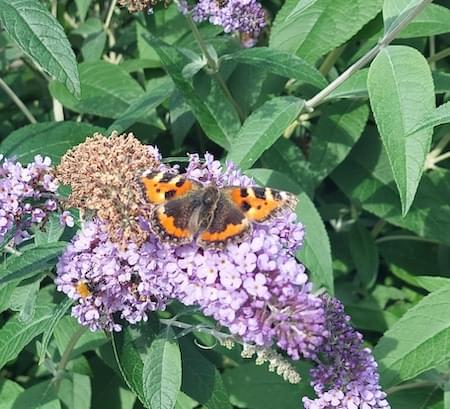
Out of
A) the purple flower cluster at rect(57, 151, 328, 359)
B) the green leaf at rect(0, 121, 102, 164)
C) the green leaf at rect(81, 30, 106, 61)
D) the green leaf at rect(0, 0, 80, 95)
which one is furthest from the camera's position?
the green leaf at rect(81, 30, 106, 61)

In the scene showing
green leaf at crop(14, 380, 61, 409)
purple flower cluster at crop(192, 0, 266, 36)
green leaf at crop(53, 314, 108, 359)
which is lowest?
green leaf at crop(14, 380, 61, 409)

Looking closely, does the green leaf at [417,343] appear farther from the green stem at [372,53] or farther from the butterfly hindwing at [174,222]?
the butterfly hindwing at [174,222]

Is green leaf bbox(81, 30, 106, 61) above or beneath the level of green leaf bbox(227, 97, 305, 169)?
beneath

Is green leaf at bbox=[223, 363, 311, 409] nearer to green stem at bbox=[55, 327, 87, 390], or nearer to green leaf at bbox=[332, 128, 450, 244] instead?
green stem at bbox=[55, 327, 87, 390]

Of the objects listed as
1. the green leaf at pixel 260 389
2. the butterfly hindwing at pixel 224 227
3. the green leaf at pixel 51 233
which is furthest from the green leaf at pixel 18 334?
the green leaf at pixel 260 389

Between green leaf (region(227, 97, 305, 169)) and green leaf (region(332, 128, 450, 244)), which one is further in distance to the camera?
green leaf (region(332, 128, 450, 244))

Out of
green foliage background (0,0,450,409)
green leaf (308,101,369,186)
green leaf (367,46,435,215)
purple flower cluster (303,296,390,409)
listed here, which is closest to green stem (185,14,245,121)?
green foliage background (0,0,450,409)
